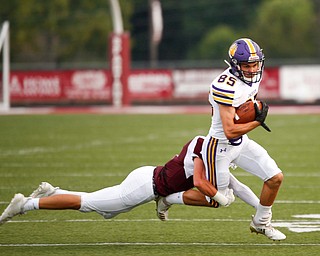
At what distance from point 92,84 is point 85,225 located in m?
Answer: 21.5

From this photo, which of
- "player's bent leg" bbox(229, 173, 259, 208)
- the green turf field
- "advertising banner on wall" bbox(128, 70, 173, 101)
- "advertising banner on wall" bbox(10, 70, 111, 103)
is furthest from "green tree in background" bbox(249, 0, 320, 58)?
"player's bent leg" bbox(229, 173, 259, 208)

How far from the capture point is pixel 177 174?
6852 millimetres

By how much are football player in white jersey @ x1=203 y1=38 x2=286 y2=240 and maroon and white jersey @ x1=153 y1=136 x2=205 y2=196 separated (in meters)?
0.11

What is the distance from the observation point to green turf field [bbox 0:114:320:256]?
273 inches

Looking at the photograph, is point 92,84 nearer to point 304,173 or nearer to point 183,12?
point 304,173

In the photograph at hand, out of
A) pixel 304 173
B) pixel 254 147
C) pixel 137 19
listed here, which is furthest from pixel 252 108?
pixel 137 19

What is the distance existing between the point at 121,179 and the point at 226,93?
438 centimetres

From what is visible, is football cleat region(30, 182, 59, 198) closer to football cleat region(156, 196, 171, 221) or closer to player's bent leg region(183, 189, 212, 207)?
football cleat region(156, 196, 171, 221)

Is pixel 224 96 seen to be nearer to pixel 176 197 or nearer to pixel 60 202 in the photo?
pixel 176 197

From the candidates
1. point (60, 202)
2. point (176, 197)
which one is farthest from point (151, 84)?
point (60, 202)

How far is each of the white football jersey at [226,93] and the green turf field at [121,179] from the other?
0.88m

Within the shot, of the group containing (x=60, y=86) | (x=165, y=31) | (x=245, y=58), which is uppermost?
(x=245, y=58)

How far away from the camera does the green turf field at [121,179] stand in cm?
692

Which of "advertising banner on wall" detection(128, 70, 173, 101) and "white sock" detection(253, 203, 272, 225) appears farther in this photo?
"advertising banner on wall" detection(128, 70, 173, 101)
